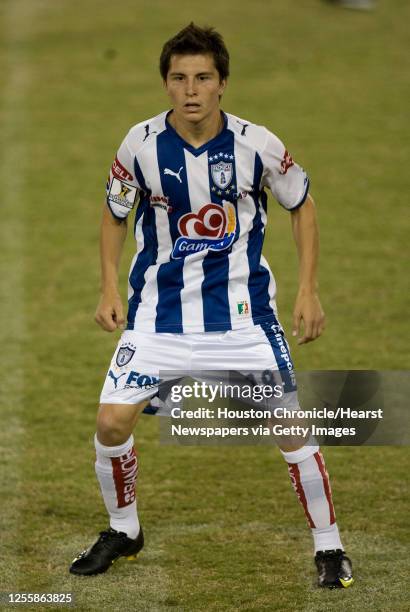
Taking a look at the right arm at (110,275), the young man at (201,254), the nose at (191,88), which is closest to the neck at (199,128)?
the young man at (201,254)

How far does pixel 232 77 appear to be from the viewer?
50.4ft

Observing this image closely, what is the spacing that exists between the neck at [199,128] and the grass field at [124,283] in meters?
1.68

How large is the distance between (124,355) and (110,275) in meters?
0.31

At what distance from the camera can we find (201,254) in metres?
4.71

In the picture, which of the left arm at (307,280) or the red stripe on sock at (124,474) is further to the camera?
the red stripe on sock at (124,474)

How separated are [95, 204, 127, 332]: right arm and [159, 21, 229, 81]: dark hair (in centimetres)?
61

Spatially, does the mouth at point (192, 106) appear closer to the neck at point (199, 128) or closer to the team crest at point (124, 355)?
the neck at point (199, 128)

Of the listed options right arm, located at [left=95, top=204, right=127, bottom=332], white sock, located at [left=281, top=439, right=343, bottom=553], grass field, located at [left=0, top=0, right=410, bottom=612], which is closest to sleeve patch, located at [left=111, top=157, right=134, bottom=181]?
right arm, located at [left=95, top=204, right=127, bottom=332]

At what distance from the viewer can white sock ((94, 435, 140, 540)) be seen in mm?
4867

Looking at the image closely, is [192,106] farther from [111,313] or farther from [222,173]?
[111,313]

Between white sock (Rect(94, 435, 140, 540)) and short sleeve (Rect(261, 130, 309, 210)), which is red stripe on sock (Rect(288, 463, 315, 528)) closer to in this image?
white sock (Rect(94, 435, 140, 540))

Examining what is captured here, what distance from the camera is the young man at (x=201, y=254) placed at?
4645 mm

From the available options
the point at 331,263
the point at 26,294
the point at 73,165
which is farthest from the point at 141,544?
the point at 73,165

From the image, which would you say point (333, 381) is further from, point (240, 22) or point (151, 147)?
point (240, 22)
